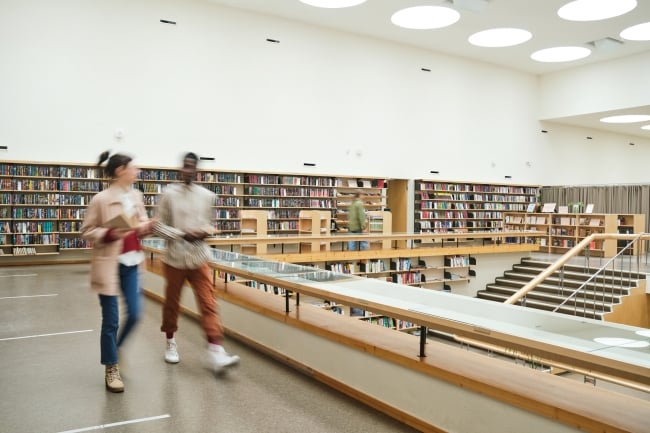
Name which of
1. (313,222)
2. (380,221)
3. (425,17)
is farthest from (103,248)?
(425,17)

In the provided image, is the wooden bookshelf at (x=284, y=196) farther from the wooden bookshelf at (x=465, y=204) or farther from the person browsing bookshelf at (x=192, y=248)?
the person browsing bookshelf at (x=192, y=248)

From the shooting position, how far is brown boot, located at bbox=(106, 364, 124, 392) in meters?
3.03

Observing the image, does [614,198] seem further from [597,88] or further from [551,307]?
[551,307]

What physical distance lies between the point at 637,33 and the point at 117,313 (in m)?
15.0

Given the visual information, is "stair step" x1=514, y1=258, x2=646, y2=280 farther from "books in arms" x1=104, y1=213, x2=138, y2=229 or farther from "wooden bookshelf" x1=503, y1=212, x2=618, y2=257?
"books in arms" x1=104, y1=213, x2=138, y2=229

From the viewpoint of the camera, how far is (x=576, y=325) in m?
2.52

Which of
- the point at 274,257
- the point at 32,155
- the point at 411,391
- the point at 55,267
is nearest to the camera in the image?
the point at 411,391

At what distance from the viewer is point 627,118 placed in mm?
17406

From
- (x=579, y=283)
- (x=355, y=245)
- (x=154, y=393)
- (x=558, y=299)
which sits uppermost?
(x=355, y=245)

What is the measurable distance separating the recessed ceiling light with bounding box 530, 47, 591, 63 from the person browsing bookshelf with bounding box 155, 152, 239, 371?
47.8ft

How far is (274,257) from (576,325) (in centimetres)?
635

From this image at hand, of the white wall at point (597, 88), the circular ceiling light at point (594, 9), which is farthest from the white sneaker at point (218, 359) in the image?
the white wall at point (597, 88)

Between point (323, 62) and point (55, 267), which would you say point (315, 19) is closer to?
point (323, 62)

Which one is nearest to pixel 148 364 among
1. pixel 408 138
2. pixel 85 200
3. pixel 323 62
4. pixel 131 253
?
pixel 131 253
